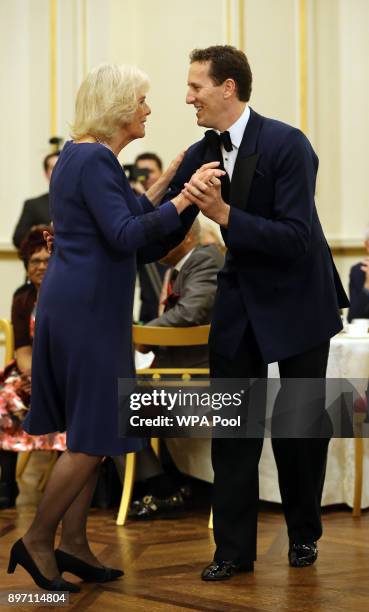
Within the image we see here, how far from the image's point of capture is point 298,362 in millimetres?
3064

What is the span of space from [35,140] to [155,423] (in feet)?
14.3

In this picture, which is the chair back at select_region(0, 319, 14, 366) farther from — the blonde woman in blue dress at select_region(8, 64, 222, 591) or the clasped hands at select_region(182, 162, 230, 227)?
the clasped hands at select_region(182, 162, 230, 227)

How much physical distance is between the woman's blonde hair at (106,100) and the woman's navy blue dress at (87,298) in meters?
0.08

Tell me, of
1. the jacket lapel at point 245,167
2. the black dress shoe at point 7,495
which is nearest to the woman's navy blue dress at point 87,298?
the jacket lapel at point 245,167

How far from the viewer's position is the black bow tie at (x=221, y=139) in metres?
3.02

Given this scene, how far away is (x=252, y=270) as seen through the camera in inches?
118

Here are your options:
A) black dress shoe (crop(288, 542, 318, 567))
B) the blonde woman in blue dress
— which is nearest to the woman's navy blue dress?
the blonde woman in blue dress

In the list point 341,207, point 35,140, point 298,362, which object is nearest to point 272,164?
point 298,362

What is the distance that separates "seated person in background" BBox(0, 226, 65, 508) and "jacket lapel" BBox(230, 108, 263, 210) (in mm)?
1580

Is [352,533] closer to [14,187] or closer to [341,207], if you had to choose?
[341,207]

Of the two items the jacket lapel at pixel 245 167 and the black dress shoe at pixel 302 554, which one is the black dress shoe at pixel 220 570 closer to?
the black dress shoe at pixel 302 554

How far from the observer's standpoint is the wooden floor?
9.14 ft

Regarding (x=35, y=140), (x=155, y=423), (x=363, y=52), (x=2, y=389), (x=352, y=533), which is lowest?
(x=352, y=533)

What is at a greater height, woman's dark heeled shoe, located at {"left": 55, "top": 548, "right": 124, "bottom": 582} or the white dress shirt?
the white dress shirt
